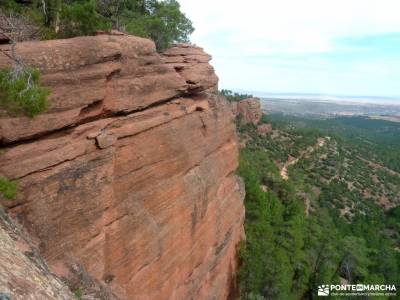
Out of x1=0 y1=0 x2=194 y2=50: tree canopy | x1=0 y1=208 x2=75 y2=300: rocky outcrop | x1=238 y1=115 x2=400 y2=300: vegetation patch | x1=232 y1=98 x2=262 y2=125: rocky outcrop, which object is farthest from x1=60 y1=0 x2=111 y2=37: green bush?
x1=232 y1=98 x2=262 y2=125: rocky outcrop

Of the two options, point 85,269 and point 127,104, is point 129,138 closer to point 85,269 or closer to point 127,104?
point 127,104

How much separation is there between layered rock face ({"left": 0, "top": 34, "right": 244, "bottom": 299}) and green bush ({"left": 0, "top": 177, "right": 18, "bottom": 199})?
12.6 inches

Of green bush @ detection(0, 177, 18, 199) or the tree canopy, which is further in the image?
the tree canopy

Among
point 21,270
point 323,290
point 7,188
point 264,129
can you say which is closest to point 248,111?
point 264,129

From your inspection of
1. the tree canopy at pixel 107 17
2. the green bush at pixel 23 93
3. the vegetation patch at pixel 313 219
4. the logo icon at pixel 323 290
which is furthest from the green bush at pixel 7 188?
the logo icon at pixel 323 290

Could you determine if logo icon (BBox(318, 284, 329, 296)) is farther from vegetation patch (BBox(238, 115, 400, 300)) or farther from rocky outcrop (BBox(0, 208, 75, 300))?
rocky outcrop (BBox(0, 208, 75, 300))

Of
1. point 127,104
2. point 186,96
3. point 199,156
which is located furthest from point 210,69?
point 127,104

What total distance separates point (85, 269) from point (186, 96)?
10.5 metres

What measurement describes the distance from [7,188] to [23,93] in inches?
104

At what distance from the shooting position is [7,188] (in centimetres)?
1070

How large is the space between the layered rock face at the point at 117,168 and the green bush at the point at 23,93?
1.13 ft

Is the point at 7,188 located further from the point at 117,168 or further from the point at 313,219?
the point at 313,219

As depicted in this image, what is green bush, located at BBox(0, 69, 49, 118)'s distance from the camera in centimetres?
1124

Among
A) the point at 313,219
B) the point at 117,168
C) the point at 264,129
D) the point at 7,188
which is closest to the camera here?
the point at 7,188
